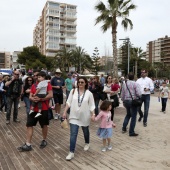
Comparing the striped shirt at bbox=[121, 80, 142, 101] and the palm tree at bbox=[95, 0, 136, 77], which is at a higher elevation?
the palm tree at bbox=[95, 0, 136, 77]

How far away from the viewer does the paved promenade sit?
4.75m

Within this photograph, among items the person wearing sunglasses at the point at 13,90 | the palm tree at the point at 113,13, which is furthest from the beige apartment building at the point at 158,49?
the person wearing sunglasses at the point at 13,90

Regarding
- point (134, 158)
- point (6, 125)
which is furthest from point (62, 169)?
point (6, 125)

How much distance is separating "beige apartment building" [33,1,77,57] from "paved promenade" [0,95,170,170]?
3344 inches

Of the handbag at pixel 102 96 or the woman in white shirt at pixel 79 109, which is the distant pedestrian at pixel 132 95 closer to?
the handbag at pixel 102 96

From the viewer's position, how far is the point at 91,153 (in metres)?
5.49

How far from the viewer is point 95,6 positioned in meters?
21.7

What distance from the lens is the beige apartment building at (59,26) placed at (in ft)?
300

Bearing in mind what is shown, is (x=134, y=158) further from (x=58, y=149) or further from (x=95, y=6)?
(x=95, y=6)

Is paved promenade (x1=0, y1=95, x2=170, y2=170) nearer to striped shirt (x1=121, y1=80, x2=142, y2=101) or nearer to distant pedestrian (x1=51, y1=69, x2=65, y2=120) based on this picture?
striped shirt (x1=121, y1=80, x2=142, y2=101)

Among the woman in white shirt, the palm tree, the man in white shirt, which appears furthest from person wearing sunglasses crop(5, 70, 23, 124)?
the palm tree

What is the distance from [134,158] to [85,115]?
49.7 inches

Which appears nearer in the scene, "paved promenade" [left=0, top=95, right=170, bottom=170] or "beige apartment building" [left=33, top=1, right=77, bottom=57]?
"paved promenade" [left=0, top=95, right=170, bottom=170]

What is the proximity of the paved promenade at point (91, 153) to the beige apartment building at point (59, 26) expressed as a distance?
8495 cm
